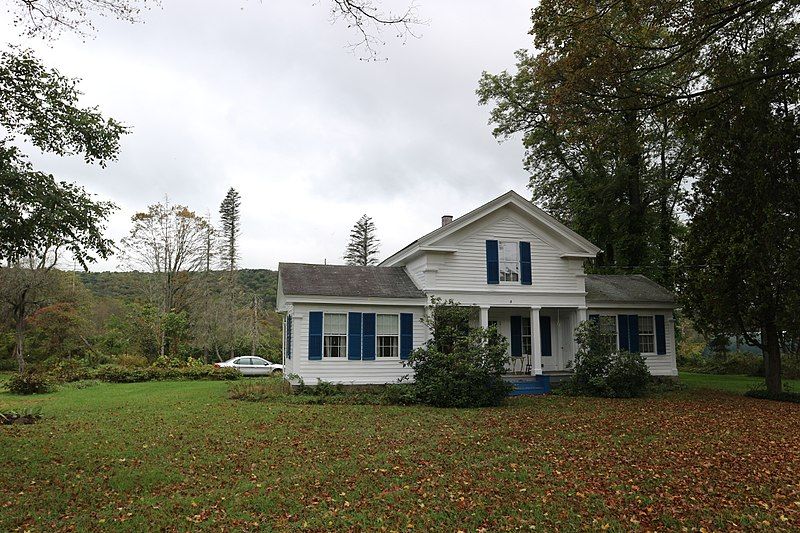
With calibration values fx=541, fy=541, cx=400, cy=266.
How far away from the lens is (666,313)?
22375 millimetres

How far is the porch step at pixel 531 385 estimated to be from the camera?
1931cm

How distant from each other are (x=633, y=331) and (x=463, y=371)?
9432 millimetres

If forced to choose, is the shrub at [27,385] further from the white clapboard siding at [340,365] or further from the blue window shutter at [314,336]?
the blue window shutter at [314,336]

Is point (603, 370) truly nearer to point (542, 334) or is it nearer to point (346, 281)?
point (542, 334)

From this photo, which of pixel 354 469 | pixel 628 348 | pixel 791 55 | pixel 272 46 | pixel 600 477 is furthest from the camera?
pixel 628 348

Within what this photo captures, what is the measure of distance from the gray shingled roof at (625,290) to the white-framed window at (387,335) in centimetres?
786

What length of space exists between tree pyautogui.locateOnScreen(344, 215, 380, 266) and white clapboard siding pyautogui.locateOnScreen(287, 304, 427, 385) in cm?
4325

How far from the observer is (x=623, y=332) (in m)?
21.8

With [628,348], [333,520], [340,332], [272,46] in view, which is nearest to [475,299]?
[340,332]

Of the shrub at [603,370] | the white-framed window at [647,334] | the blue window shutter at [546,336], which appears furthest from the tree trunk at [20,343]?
the white-framed window at [647,334]

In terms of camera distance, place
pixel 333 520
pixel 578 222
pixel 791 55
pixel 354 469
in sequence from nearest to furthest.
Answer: pixel 333 520 < pixel 354 469 < pixel 791 55 < pixel 578 222

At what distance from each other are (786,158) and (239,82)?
1694 cm

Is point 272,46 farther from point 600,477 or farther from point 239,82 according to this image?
point 600,477

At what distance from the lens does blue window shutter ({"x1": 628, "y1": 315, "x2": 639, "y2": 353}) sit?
21.7 m
